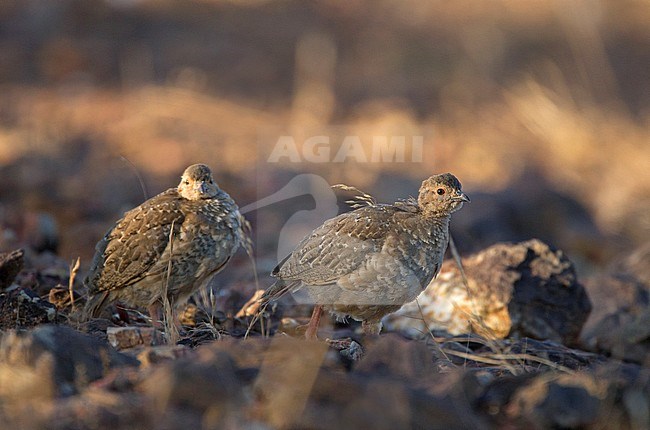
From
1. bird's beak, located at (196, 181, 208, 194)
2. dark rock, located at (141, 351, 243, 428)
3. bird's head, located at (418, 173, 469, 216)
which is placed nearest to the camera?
dark rock, located at (141, 351, 243, 428)

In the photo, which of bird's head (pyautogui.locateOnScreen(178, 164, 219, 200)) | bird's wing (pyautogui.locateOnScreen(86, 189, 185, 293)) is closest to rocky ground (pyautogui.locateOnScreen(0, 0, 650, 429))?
bird's wing (pyautogui.locateOnScreen(86, 189, 185, 293))

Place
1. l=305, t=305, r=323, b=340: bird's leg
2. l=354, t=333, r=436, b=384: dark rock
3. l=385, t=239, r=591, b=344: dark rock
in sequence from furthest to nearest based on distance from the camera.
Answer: l=385, t=239, r=591, b=344: dark rock → l=305, t=305, r=323, b=340: bird's leg → l=354, t=333, r=436, b=384: dark rock

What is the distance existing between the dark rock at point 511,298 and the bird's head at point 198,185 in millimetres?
2002

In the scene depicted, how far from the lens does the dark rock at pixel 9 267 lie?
23.4 ft

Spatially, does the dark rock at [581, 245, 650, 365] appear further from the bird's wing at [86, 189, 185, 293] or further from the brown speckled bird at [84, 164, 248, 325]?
the bird's wing at [86, 189, 185, 293]

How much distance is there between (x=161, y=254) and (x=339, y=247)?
4.67 feet

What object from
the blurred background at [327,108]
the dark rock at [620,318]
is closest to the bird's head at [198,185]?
the blurred background at [327,108]

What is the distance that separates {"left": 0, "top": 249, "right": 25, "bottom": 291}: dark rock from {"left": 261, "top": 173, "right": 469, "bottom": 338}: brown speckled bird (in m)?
1.93

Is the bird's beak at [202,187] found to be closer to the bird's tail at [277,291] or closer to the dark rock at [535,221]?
the bird's tail at [277,291]

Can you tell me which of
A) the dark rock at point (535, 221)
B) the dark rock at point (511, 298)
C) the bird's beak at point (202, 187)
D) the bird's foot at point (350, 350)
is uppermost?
the bird's beak at point (202, 187)

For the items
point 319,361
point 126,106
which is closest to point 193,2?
point 126,106

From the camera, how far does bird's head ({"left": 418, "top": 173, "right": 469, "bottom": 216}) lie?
22.9ft

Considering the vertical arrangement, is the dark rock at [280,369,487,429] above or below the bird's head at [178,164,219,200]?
below

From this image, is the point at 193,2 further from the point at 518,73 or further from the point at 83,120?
the point at 518,73
